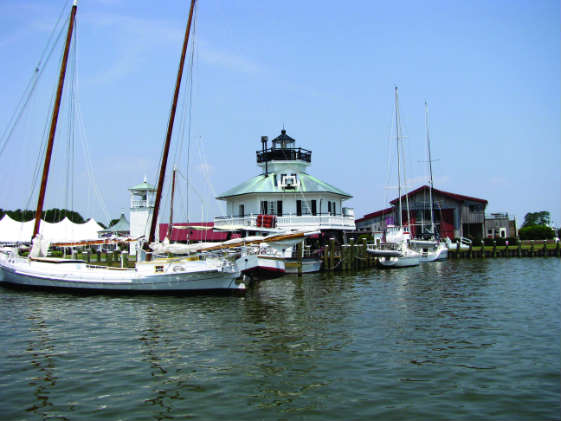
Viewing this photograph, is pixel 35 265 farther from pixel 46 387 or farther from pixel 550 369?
pixel 550 369

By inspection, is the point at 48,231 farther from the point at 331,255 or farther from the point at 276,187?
the point at 331,255

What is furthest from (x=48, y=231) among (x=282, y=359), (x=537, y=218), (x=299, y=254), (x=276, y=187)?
(x=537, y=218)

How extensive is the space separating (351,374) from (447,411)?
2.76 m

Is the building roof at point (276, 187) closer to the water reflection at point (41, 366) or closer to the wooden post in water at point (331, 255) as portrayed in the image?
the wooden post in water at point (331, 255)

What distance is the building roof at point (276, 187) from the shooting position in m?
46.2

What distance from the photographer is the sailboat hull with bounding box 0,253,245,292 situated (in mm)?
25422

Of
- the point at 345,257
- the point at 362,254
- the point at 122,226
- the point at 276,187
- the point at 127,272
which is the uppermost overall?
the point at 276,187

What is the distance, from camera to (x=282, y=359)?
Answer: 13211 mm

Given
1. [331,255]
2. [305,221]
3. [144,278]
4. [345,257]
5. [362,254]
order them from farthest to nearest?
1. [362,254]
2. [305,221]
3. [345,257]
4. [331,255]
5. [144,278]

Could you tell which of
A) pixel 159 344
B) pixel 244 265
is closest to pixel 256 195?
pixel 244 265

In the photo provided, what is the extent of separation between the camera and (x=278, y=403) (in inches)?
393

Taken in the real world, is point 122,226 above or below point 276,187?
below

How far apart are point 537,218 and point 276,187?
118m

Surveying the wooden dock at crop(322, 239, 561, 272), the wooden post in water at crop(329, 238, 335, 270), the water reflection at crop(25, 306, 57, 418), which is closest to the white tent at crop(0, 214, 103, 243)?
the wooden post in water at crop(329, 238, 335, 270)
